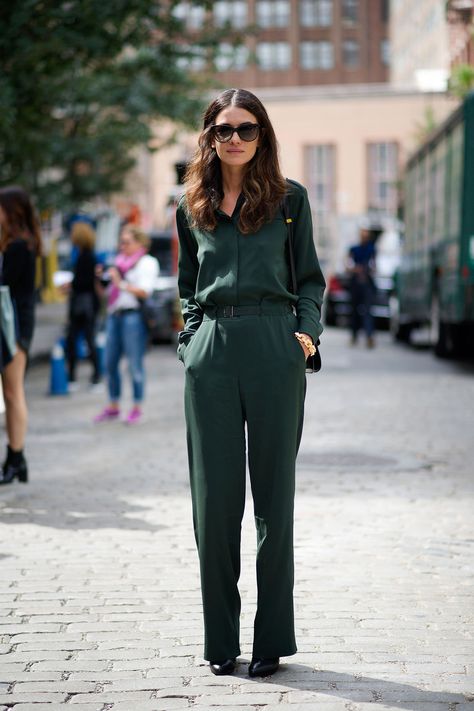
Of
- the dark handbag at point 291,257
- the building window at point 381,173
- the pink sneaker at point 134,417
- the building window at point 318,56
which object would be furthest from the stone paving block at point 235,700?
the building window at point 318,56

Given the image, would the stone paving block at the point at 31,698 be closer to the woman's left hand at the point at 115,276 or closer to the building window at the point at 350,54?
the woman's left hand at the point at 115,276

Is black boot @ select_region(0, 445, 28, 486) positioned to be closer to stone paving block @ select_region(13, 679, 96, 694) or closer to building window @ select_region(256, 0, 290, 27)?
stone paving block @ select_region(13, 679, 96, 694)

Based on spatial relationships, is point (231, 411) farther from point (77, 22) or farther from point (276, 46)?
point (276, 46)

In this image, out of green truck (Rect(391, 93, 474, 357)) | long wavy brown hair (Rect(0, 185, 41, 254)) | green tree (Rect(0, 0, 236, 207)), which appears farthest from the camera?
green truck (Rect(391, 93, 474, 357))

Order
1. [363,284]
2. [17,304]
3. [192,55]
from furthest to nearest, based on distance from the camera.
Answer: [192,55]
[363,284]
[17,304]

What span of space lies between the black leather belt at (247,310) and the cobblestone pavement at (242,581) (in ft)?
3.90

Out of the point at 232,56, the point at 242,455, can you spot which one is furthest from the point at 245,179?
the point at 232,56

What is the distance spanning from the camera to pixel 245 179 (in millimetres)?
4594

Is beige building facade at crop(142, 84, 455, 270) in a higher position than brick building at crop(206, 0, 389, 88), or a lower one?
lower

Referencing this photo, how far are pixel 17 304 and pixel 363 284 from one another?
15.0 m

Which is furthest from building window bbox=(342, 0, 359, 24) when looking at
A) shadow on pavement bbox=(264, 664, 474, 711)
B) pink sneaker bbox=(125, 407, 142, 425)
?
shadow on pavement bbox=(264, 664, 474, 711)

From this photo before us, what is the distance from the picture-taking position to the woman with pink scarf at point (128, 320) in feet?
41.6

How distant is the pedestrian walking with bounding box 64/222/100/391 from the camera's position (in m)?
16.3

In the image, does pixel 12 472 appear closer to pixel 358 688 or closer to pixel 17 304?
pixel 17 304
